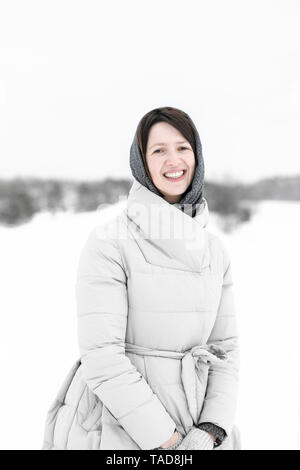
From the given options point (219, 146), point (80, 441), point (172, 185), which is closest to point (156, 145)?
point (172, 185)

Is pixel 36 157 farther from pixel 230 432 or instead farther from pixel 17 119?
pixel 230 432

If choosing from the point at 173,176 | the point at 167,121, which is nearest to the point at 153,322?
the point at 173,176

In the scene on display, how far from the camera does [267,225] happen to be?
10.1 feet

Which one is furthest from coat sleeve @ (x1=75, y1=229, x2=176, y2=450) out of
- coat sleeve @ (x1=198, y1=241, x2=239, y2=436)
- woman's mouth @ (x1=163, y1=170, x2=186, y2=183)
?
woman's mouth @ (x1=163, y1=170, x2=186, y2=183)

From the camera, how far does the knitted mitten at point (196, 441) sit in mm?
911

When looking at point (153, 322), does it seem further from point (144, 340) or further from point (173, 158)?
point (173, 158)

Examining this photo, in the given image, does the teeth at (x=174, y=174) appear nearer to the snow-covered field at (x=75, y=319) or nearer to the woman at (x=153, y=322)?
the woman at (x=153, y=322)

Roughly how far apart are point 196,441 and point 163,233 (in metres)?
0.47

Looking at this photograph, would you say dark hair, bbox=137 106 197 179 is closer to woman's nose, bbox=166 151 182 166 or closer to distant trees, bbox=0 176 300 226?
woman's nose, bbox=166 151 182 166

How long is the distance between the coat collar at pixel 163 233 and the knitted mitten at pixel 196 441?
363mm

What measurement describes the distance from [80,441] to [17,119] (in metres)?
2.65

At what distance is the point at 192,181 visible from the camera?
1037 millimetres

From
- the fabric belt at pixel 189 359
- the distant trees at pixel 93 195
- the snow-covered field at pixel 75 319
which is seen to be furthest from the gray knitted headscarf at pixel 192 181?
the distant trees at pixel 93 195

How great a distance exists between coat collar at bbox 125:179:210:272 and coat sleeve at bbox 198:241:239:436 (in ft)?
0.48
